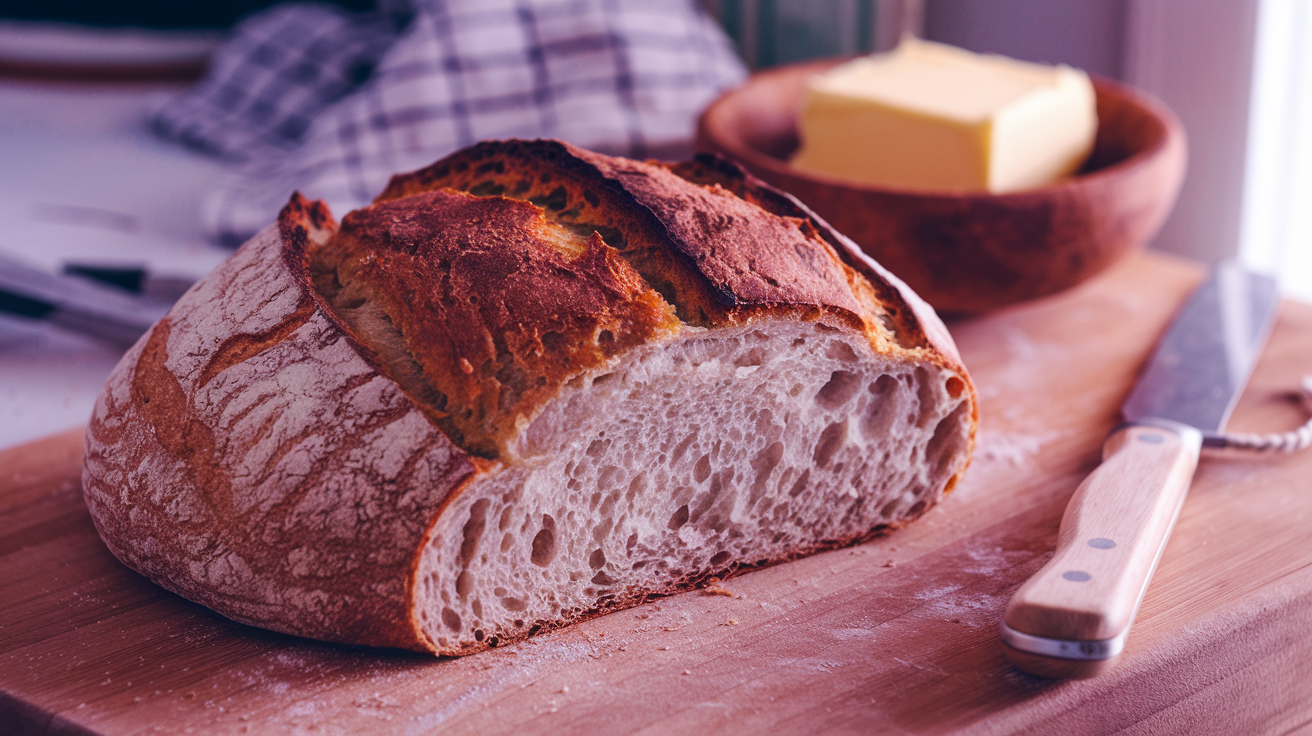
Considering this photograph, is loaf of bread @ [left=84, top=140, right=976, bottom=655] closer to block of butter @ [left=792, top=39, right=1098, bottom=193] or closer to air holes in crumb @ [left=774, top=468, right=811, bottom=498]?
air holes in crumb @ [left=774, top=468, right=811, bottom=498]

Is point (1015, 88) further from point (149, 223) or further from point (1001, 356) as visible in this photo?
point (149, 223)

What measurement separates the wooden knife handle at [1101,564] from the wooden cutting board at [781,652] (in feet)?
0.16

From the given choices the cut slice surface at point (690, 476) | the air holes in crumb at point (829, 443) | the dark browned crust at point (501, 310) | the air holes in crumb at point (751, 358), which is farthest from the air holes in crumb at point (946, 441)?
the dark browned crust at point (501, 310)

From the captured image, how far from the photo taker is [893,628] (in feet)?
3.33

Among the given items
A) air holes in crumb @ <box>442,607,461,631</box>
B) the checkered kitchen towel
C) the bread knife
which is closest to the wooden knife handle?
the bread knife

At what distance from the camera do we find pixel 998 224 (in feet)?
4.71

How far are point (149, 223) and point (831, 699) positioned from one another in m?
1.90

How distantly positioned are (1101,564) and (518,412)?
512 mm

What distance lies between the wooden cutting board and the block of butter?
1.58 feet

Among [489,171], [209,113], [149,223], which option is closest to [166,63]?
[209,113]

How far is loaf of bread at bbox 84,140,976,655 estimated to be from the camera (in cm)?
95

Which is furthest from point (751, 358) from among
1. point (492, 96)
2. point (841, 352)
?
point (492, 96)

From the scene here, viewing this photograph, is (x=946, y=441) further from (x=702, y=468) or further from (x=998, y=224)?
(x=998, y=224)

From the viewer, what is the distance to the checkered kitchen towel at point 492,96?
90.0 inches
